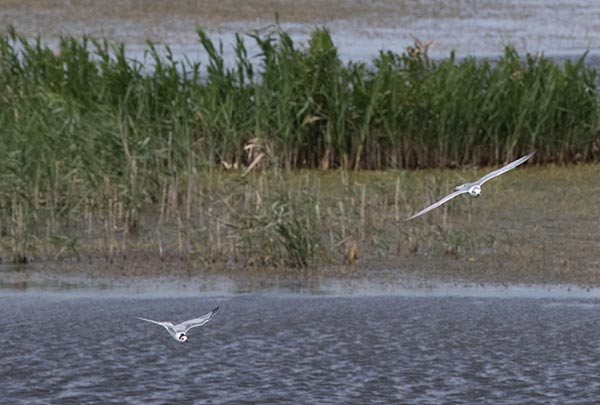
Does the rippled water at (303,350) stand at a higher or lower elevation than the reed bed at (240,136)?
lower

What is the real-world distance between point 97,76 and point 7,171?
2790mm

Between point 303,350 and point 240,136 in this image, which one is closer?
point 303,350

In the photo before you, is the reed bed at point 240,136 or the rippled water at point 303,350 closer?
the rippled water at point 303,350

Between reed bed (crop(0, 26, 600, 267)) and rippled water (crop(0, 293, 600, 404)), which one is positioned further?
reed bed (crop(0, 26, 600, 267))

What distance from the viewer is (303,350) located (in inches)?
323

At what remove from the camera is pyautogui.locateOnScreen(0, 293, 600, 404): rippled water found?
737 centimetres

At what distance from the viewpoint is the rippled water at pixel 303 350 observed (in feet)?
24.2

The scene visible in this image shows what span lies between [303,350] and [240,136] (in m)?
5.77

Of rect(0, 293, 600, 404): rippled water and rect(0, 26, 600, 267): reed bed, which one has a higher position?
rect(0, 26, 600, 267): reed bed

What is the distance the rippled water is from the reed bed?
135cm

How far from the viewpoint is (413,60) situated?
14.8 meters

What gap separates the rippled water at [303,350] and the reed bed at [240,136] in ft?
4.43

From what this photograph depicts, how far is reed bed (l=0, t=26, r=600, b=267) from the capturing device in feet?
36.3

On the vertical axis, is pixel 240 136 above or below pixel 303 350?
above
